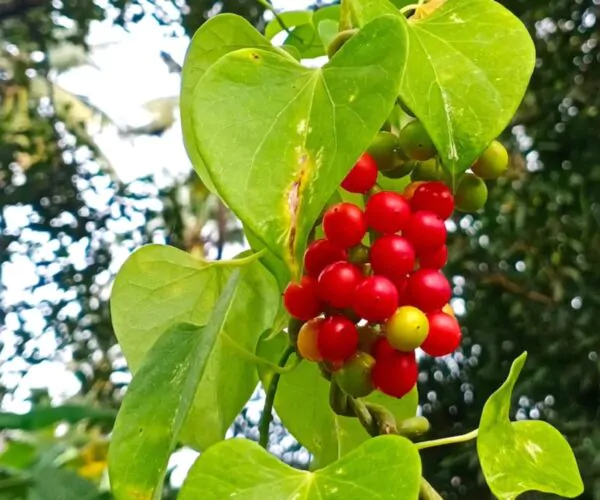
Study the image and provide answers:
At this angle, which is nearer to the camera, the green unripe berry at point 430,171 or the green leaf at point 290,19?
the green unripe berry at point 430,171

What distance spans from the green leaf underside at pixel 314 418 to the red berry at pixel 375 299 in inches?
4.1

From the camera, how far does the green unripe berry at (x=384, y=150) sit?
282 mm

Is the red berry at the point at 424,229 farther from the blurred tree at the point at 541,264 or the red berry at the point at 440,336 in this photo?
the blurred tree at the point at 541,264

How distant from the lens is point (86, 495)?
1.21 ft

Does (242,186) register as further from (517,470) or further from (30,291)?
(30,291)

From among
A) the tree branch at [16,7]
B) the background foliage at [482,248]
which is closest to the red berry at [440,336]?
the background foliage at [482,248]

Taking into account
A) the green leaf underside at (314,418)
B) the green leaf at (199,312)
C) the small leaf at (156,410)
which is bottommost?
the green leaf underside at (314,418)

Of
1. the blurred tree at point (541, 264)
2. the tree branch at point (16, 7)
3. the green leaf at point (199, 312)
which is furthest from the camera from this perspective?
the tree branch at point (16, 7)

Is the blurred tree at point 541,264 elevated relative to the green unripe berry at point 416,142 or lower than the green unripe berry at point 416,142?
lower

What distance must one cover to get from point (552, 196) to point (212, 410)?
2.07 feet

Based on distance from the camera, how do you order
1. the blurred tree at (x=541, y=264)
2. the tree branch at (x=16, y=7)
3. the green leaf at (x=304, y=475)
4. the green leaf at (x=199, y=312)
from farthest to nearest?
the tree branch at (x=16, y=7)
the blurred tree at (x=541, y=264)
the green leaf at (x=199, y=312)
the green leaf at (x=304, y=475)

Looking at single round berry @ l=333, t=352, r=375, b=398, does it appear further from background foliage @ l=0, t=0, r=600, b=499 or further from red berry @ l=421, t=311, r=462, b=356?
background foliage @ l=0, t=0, r=600, b=499

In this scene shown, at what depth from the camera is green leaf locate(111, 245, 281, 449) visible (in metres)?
0.34

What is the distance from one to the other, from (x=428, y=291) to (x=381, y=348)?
0.02 metres
